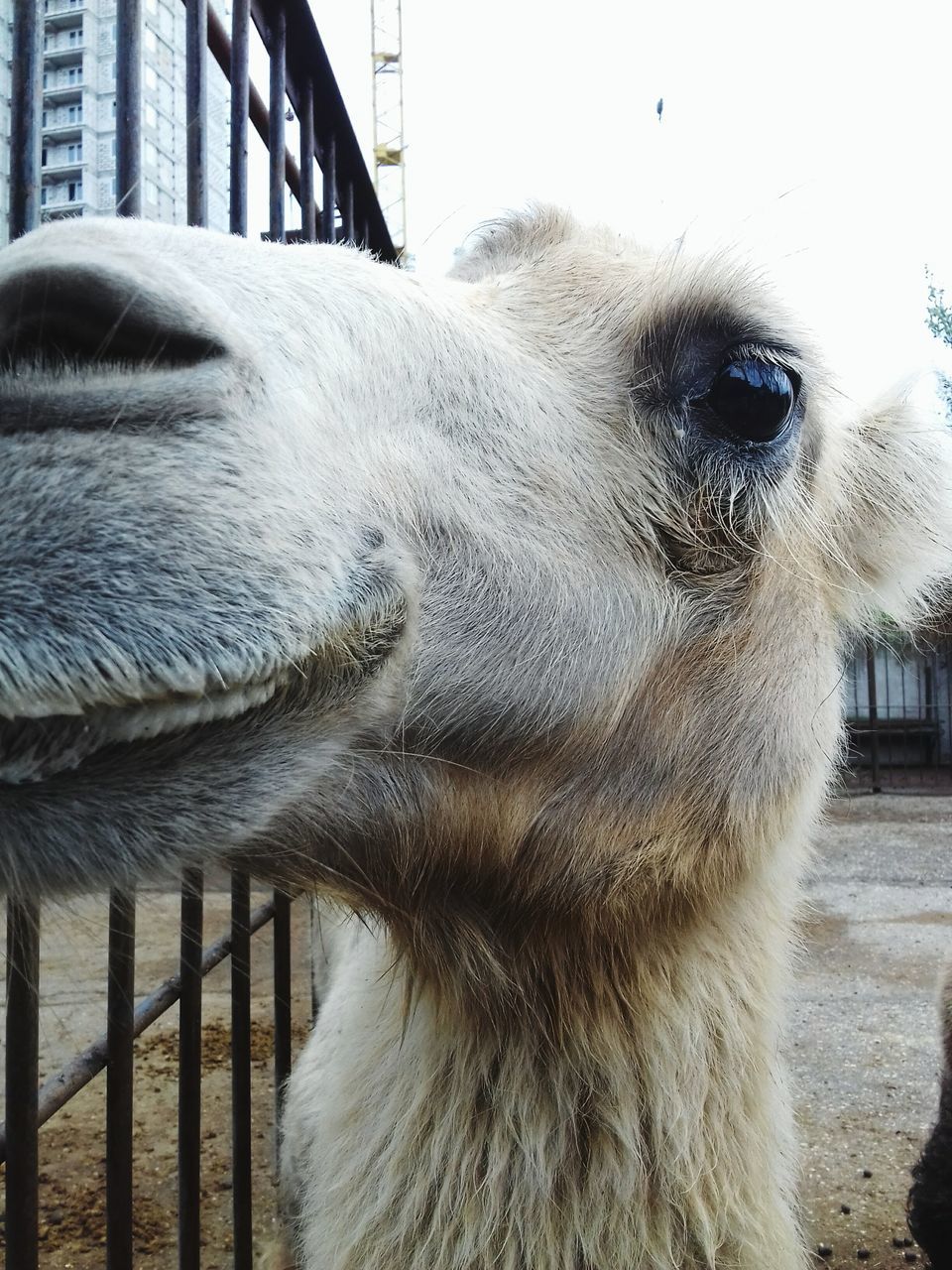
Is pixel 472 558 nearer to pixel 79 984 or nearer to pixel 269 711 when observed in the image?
pixel 269 711

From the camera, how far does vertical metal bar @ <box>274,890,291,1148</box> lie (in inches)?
122

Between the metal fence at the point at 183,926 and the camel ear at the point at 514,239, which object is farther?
the camel ear at the point at 514,239

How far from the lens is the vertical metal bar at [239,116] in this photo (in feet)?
8.10

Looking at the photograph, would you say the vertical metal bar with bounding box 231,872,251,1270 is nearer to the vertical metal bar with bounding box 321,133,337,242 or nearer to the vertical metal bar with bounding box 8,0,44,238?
the vertical metal bar with bounding box 8,0,44,238

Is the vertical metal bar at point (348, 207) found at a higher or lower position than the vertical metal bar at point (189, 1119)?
higher

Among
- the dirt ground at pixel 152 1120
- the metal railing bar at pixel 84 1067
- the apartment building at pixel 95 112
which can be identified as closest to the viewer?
the metal railing bar at pixel 84 1067

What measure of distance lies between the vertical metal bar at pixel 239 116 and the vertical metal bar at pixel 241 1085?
180 centimetres

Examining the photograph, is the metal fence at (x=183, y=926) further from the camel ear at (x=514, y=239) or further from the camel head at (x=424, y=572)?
the camel ear at (x=514, y=239)

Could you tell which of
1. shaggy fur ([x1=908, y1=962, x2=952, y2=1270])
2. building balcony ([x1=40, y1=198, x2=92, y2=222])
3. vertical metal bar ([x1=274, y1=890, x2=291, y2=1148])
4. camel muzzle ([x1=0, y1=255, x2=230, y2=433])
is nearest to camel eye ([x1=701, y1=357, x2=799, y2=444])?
camel muzzle ([x1=0, y1=255, x2=230, y2=433])

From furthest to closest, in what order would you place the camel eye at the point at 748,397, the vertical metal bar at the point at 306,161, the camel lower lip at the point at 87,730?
the vertical metal bar at the point at 306,161
the camel eye at the point at 748,397
the camel lower lip at the point at 87,730

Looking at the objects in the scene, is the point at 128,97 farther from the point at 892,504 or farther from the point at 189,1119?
the point at 189,1119

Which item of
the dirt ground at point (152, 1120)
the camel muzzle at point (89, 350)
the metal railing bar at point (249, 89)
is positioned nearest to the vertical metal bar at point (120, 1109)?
the dirt ground at point (152, 1120)

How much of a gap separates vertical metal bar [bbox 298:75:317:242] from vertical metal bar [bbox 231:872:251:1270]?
206 cm

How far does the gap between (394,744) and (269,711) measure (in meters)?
0.27
